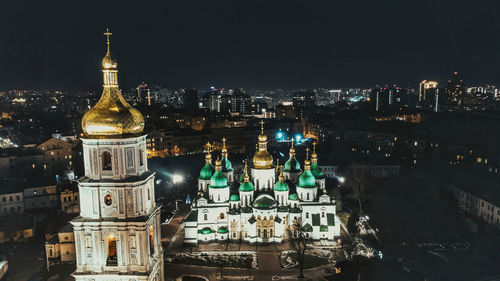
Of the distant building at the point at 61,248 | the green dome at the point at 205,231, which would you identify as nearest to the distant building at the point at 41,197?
the distant building at the point at 61,248

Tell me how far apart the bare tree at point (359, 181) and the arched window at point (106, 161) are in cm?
2509

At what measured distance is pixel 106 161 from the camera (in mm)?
12828

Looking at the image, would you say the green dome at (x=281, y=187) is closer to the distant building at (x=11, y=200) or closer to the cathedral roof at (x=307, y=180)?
the cathedral roof at (x=307, y=180)

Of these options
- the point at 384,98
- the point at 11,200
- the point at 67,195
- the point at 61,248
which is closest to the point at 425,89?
the point at 384,98

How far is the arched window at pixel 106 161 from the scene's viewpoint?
12517 mm

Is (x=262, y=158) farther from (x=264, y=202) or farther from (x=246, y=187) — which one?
(x=264, y=202)

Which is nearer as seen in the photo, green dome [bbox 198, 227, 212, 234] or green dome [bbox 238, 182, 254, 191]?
green dome [bbox 198, 227, 212, 234]

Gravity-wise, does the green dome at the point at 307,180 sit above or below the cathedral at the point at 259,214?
above

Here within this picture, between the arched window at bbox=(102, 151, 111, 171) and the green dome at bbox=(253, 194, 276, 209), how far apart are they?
547 inches

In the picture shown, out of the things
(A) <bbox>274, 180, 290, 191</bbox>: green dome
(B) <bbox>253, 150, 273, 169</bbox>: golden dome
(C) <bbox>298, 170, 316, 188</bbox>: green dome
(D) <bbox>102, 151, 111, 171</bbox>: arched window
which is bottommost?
(A) <bbox>274, 180, 290, 191</bbox>: green dome

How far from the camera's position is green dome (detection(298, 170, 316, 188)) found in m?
25.8

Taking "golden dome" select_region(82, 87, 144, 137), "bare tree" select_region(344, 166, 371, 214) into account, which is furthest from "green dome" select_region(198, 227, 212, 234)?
"bare tree" select_region(344, 166, 371, 214)

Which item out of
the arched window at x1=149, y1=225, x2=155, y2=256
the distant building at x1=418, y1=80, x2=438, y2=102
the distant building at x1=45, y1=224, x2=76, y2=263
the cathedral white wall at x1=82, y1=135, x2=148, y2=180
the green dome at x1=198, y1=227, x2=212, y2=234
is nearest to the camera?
the cathedral white wall at x1=82, y1=135, x2=148, y2=180

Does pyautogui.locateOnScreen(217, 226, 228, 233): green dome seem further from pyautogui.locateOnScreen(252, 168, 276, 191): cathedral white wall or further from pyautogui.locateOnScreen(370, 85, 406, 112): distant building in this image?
pyautogui.locateOnScreen(370, 85, 406, 112): distant building
